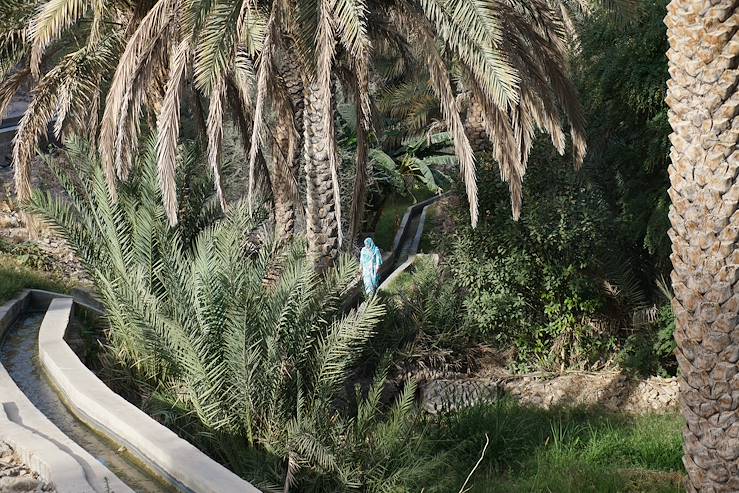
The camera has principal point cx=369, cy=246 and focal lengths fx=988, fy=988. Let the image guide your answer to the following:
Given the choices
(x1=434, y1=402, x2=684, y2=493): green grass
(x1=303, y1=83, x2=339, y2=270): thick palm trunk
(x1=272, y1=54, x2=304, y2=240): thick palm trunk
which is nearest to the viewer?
(x1=434, y1=402, x2=684, y2=493): green grass

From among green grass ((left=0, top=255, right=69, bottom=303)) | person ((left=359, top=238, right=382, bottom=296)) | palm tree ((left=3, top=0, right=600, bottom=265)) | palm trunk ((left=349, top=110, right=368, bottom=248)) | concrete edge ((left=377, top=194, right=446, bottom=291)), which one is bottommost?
concrete edge ((left=377, top=194, right=446, bottom=291))

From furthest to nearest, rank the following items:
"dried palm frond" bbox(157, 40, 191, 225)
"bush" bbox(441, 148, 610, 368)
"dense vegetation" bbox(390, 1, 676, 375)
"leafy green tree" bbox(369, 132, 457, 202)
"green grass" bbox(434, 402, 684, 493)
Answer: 1. "leafy green tree" bbox(369, 132, 457, 202)
2. "dense vegetation" bbox(390, 1, 676, 375)
3. "bush" bbox(441, 148, 610, 368)
4. "dried palm frond" bbox(157, 40, 191, 225)
5. "green grass" bbox(434, 402, 684, 493)

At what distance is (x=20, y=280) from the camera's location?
527 inches

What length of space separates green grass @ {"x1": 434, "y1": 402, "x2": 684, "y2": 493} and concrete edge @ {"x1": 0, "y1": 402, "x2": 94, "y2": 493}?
3.55 meters

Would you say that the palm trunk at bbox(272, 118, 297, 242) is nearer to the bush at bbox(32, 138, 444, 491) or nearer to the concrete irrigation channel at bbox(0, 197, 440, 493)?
the bush at bbox(32, 138, 444, 491)

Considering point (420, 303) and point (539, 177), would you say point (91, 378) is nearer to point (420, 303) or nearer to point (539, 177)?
point (420, 303)

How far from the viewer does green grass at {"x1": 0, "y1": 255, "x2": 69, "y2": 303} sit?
12.7m

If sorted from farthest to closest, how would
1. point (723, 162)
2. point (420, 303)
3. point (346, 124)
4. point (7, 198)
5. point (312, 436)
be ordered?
point (346, 124) → point (7, 198) → point (420, 303) → point (312, 436) → point (723, 162)

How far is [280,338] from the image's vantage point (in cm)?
914

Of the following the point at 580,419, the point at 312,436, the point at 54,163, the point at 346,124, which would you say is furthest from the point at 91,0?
the point at 346,124

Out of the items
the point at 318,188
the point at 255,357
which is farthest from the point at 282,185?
the point at 255,357

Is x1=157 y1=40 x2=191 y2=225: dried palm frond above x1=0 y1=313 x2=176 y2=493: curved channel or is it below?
above

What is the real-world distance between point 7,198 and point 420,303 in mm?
9293

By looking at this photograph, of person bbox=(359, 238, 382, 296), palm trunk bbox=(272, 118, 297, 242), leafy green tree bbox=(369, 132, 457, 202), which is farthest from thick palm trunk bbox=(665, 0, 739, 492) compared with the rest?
leafy green tree bbox=(369, 132, 457, 202)
